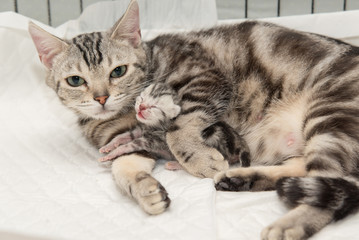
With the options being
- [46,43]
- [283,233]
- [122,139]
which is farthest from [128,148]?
[283,233]

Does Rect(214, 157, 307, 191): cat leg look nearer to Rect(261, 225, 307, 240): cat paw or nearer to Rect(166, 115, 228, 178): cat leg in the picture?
Rect(166, 115, 228, 178): cat leg

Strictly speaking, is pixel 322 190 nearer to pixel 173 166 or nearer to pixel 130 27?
pixel 173 166

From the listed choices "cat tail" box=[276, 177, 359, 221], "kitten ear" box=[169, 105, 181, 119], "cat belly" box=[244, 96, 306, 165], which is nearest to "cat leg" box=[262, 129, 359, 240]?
"cat tail" box=[276, 177, 359, 221]

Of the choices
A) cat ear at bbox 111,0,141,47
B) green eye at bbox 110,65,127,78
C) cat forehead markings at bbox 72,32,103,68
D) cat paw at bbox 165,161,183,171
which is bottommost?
cat paw at bbox 165,161,183,171

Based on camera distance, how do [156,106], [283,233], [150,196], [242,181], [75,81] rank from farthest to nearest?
1. [75,81]
2. [156,106]
3. [242,181]
4. [150,196]
5. [283,233]

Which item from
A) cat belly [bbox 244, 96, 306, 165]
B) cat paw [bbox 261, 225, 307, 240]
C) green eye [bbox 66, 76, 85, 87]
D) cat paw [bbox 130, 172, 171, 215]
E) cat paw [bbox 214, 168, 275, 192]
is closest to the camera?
cat paw [bbox 261, 225, 307, 240]

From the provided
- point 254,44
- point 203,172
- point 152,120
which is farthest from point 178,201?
point 254,44

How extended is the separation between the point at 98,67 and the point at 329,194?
0.89 meters

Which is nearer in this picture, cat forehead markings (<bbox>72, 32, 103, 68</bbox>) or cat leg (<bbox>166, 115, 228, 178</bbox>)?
cat leg (<bbox>166, 115, 228, 178</bbox>)

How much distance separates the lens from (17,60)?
2.25 meters

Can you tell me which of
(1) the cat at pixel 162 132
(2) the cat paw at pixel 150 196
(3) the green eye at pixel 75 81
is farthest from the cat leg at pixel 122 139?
(2) the cat paw at pixel 150 196

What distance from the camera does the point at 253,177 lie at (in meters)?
1.32

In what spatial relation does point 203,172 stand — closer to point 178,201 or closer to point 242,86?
point 178,201

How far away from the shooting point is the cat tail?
3.48 ft
